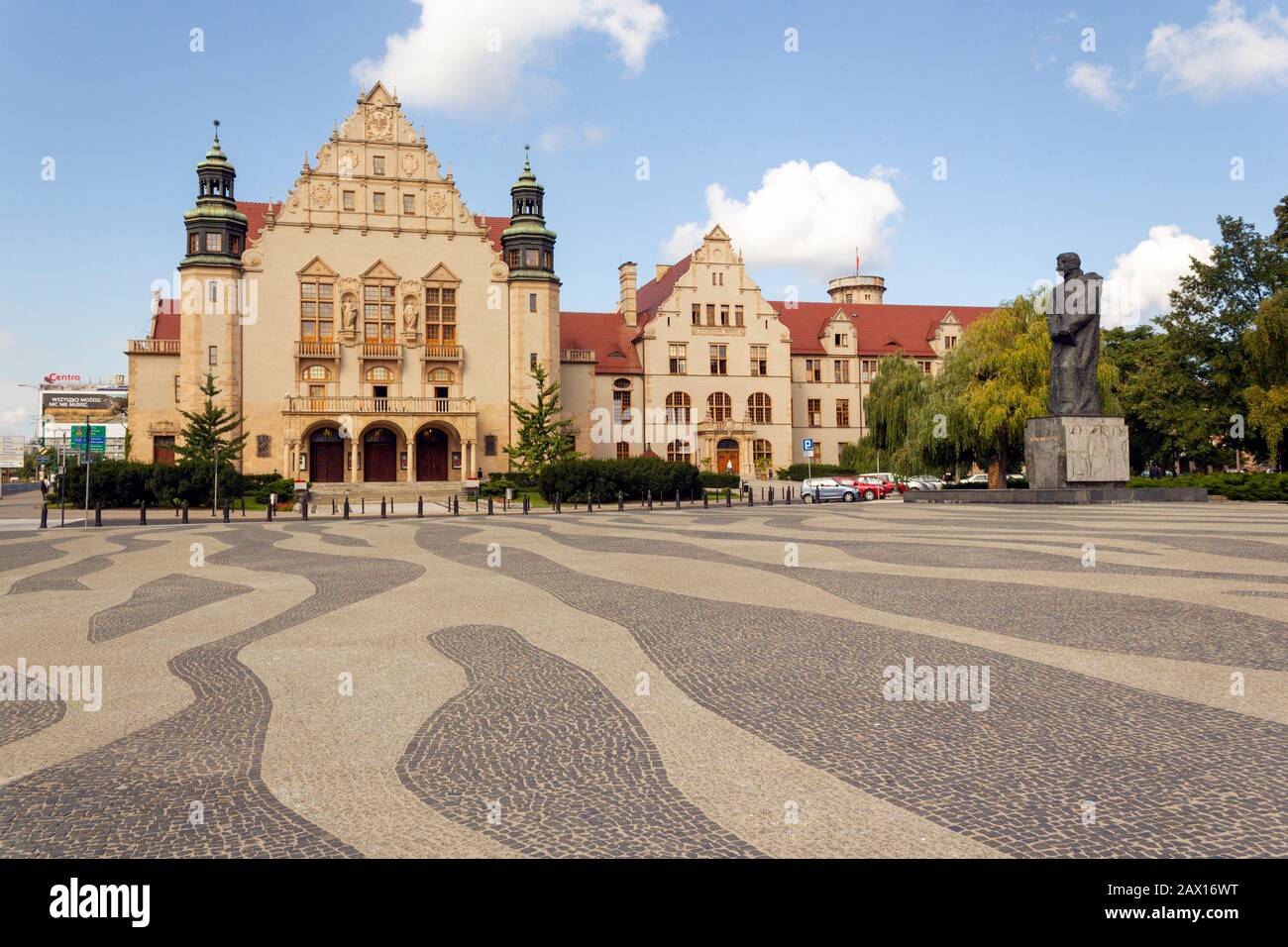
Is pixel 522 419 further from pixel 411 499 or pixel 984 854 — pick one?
pixel 984 854

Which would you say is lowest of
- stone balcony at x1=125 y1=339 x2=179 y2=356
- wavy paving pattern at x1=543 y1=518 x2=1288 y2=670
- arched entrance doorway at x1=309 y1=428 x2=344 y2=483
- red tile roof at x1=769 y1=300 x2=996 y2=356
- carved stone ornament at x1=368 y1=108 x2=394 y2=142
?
wavy paving pattern at x1=543 y1=518 x2=1288 y2=670

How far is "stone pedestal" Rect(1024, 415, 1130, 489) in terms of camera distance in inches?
1216

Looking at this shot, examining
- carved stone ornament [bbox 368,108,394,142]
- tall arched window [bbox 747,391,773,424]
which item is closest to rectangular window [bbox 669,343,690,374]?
tall arched window [bbox 747,391,773,424]

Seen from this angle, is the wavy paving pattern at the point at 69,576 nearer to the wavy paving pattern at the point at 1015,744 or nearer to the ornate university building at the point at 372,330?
the wavy paving pattern at the point at 1015,744

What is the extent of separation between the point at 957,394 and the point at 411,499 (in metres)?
29.4

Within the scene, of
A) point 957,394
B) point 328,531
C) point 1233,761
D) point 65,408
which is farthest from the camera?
point 65,408

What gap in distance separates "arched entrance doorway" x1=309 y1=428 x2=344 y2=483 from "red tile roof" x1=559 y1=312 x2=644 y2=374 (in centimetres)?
1774

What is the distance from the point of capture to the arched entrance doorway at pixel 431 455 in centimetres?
6019

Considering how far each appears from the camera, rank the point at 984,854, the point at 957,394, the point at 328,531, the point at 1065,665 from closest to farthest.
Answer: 1. the point at 984,854
2. the point at 1065,665
3. the point at 328,531
4. the point at 957,394

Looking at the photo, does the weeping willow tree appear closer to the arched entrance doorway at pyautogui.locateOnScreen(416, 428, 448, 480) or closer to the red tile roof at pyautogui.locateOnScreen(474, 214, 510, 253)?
the arched entrance doorway at pyautogui.locateOnScreen(416, 428, 448, 480)

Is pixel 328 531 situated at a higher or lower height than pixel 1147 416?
lower

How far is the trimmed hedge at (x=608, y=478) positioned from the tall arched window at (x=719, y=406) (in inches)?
932

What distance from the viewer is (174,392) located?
59844mm

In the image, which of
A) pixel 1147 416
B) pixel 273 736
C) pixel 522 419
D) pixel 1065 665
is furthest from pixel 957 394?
pixel 273 736
